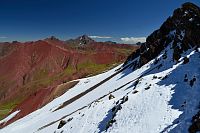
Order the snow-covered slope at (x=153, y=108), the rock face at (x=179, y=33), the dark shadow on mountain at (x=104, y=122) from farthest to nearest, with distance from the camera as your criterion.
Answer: the rock face at (x=179, y=33)
the dark shadow on mountain at (x=104, y=122)
the snow-covered slope at (x=153, y=108)

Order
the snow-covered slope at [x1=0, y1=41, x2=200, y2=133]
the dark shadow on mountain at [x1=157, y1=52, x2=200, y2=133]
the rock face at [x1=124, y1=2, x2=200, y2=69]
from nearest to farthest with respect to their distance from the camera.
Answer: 1. the dark shadow on mountain at [x1=157, y1=52, x2=200, y2=133]
2. the snow-covered slope at [x1=0, y1=41, x2=200, y2=133]
3. the rock face at [x1=124, y1=2, x2=200, y2=69]

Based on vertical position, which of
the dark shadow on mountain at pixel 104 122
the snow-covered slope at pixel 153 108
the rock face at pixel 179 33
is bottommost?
the dark shadow on mountain at pixel 104 122

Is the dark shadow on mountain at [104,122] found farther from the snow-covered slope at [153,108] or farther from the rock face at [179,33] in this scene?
the rock face at [179,33]

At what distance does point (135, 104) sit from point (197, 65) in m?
10.0

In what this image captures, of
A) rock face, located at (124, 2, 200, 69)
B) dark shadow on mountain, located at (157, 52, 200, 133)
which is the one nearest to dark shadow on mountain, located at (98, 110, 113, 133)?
dark shadow on mountain, located at (157, 52, 200, 133)

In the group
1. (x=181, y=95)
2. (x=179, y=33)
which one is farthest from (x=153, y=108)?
(x=179, y=33)

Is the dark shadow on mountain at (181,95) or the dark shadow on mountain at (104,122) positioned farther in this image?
the dark shadow on mountain at (104,122)

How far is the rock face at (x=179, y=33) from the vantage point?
56.0m

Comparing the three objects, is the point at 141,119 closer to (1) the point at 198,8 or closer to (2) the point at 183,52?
(2) the point at 183,52

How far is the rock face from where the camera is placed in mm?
56041

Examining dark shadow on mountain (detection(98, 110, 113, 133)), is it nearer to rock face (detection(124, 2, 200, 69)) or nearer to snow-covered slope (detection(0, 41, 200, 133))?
snow-covered slope (detection(0, 41, 200, 133))

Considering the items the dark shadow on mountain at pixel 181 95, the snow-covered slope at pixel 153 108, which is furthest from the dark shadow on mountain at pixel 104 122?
the dark shadow on mountain at pixel 181 95

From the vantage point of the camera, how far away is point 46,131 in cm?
5028

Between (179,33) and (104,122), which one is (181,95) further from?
(179,33)
